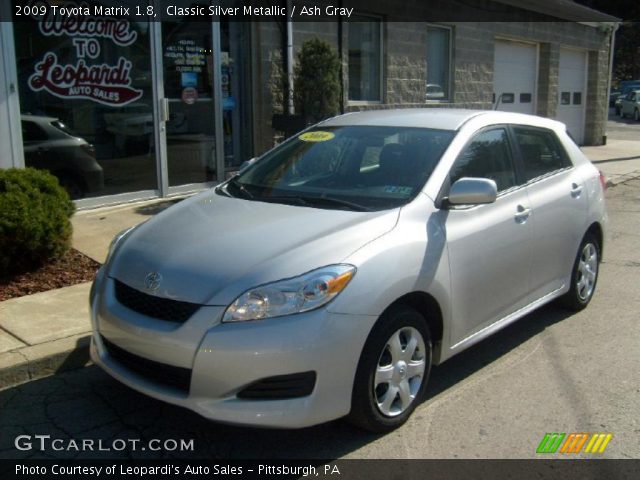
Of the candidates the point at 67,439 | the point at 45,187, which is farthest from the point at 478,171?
the point at 45,187

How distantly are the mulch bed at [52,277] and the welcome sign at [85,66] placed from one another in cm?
244

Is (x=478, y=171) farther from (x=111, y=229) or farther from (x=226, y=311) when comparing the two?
(x=111, y=229)

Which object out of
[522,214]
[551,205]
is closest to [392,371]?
[522,214]

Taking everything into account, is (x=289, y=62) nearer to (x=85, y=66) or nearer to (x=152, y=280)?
(x=85, y=66)

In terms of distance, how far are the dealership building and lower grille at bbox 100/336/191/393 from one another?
4.75 meters

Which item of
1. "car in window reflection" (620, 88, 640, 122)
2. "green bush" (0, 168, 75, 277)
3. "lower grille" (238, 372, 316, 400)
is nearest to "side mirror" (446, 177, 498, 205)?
"lower grille" (238, 372, 316, 400)

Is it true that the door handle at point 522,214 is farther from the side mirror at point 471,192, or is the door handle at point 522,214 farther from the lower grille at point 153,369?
the lower grille at point 153,369

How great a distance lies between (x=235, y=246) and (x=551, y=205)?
250 centimetres

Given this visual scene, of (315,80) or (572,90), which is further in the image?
(572,90)

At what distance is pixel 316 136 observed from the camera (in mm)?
4852

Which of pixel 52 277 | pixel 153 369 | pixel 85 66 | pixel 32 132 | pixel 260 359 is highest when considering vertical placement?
pixel 85 66

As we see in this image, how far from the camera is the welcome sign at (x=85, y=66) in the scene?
25.4 feet

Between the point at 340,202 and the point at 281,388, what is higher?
the point at 340,202

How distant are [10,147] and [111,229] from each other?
140 centimetres
